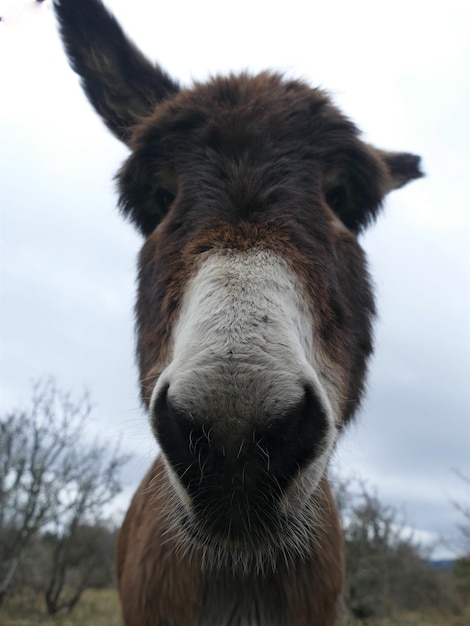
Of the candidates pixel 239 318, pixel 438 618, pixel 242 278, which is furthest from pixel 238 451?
pixel 438 618

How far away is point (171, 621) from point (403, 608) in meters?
29.5

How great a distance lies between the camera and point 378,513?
21922mm

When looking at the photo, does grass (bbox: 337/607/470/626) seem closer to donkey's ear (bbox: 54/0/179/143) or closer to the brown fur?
the brown fur

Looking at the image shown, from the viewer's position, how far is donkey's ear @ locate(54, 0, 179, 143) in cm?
371

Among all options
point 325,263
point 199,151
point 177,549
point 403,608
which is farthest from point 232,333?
point 403,608

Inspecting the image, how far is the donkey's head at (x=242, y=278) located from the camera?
64.3 inches

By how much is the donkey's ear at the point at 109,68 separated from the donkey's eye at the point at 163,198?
0.98 m

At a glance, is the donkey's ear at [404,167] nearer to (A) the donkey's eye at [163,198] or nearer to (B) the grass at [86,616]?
(A) the donkey's eye at [163,198]

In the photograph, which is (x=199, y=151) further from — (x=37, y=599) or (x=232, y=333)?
(x=37, y=599)

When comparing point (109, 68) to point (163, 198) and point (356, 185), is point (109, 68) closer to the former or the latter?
point (163, 198)

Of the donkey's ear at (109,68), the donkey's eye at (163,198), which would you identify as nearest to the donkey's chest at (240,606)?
the donkey's eye at (163,198)

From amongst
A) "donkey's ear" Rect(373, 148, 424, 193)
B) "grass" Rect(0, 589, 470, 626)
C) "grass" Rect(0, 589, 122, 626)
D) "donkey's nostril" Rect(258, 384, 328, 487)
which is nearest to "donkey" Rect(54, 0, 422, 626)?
"donkey's nostril" Rect(258, 384, 328, 487)

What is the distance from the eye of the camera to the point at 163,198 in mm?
3166

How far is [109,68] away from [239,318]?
3.06m
